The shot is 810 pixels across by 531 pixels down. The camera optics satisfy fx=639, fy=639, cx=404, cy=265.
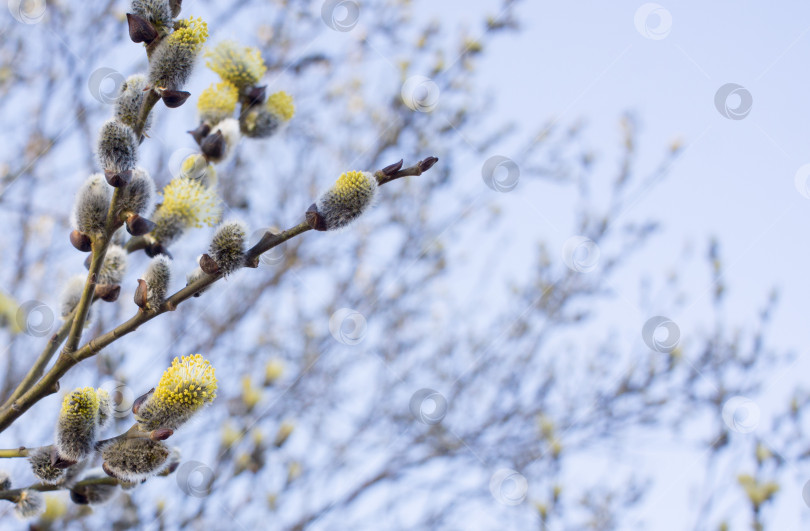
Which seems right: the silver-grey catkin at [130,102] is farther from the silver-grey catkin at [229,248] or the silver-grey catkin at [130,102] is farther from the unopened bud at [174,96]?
the silver-grey catkin at [229,248]

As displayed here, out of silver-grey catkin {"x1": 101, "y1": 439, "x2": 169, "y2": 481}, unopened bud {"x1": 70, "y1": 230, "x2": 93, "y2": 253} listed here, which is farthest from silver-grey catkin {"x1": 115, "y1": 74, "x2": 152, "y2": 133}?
silver-grey catkin {"x1": 101, "y1": 439, "x2": 169, "y2": 481}

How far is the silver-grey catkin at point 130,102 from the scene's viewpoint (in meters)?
0.89

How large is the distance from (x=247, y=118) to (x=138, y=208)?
0.44 m

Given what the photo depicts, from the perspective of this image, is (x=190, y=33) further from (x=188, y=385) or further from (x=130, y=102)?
(x=188, y=385)

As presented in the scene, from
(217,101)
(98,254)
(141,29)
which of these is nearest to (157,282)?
(98,254)

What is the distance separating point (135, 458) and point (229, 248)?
0.29 metres

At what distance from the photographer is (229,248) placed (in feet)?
2.79

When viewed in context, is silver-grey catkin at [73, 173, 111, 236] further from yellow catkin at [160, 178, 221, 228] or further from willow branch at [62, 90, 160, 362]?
yellow catkin at [160, 178, 221, 228]

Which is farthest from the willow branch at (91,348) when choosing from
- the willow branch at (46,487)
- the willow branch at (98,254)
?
the willow branch at (46,487)

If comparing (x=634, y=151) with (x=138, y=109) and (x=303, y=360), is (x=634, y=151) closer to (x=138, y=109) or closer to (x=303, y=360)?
(x=303, y=360)

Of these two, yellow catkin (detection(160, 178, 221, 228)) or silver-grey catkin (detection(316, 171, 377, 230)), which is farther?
yellow catkin (detection(160, 178, 221, 228))

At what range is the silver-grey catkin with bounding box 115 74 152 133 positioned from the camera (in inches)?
35.1

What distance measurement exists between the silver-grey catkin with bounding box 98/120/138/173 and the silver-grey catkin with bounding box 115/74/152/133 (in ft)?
0.12

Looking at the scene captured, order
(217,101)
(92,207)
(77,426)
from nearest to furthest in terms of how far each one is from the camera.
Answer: (77,426)
(92,207)
(217,101)
